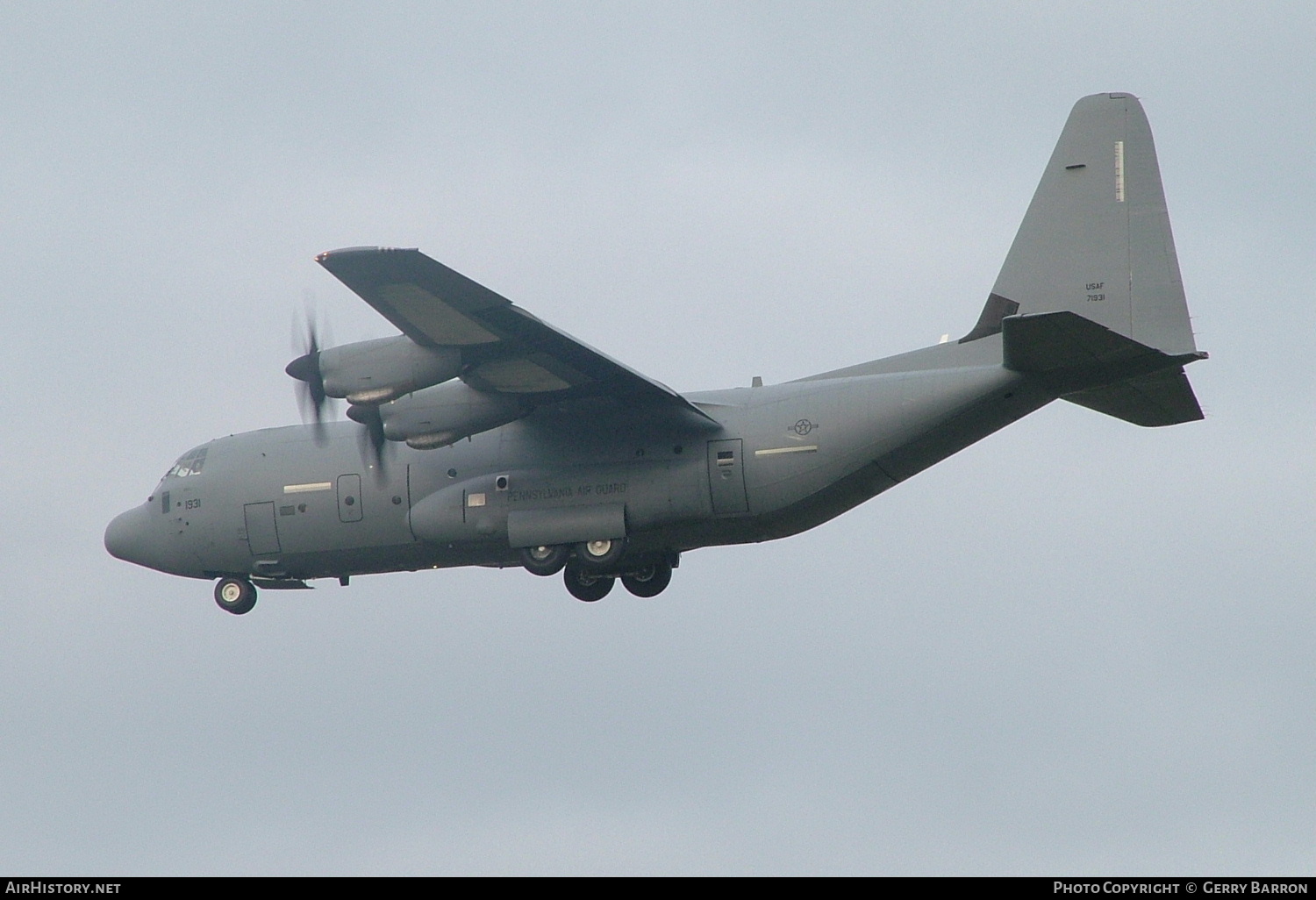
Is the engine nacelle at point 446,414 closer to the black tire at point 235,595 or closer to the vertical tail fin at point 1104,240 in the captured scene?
the black tire at point 235,595

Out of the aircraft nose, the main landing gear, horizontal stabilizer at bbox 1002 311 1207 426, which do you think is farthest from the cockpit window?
horizontal stabilizer at bbox 1002 311 1207 426

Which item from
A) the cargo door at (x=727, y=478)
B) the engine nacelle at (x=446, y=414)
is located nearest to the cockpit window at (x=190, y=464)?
the engine nacelle at (x=446, y=414)

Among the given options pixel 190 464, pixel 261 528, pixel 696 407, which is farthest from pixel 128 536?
pixel 696 407

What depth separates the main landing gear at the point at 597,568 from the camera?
26.6 m

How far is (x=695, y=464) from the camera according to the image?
2611 cm

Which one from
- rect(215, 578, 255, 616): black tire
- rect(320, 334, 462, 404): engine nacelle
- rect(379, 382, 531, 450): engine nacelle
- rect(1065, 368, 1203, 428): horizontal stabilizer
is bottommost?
rect(215, 578, 255, 616): black tire

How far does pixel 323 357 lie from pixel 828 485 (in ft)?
22.9

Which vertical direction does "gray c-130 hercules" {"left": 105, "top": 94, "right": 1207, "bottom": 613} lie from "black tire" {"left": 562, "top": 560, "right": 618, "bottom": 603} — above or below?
above

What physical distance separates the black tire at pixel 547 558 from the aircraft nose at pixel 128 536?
6880mm

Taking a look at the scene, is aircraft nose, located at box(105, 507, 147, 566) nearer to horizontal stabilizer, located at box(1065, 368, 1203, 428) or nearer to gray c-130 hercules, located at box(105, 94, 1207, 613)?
gray c-130 hercules, located at box(105, 94, 1207, 613)

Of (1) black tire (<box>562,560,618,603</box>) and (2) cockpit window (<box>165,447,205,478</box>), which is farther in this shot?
(2) cockpit window (<box>165,447,205,478</box>)

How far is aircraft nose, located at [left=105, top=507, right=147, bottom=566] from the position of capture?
29.9 meters

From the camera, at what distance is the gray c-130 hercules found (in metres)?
24.9

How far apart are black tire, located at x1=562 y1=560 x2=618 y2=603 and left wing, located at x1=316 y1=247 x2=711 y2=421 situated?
3198mm
